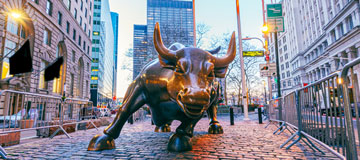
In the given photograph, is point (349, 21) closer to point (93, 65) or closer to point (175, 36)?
point (175, 36)

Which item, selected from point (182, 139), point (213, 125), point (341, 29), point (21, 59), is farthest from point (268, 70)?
point (341, 29)

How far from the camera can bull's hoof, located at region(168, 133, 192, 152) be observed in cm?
314

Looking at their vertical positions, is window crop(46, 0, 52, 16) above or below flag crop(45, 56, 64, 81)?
above

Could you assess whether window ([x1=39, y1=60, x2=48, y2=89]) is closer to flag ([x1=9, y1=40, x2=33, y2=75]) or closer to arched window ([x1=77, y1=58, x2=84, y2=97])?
flag ([x1=9, y1=40, x2=33, y2=75])

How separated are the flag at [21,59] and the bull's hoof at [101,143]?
1254 cm

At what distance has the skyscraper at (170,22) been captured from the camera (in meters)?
22.6

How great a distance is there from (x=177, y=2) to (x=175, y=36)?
9.75 meters

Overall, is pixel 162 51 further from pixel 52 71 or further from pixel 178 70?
pixel 52 71

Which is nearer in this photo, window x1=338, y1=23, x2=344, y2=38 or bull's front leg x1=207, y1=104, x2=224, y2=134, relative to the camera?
bull's front leg x1=207, y1=104, x2=224, y2=134

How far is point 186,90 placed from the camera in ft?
7.69

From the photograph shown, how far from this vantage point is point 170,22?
2488cm

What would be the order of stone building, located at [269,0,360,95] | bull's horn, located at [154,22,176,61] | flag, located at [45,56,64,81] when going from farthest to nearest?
1. stone building, located at [269,0,360,95]
2. flag, located at [45,56,64,81]
3. bull's horn, located at [154,22,176,61]

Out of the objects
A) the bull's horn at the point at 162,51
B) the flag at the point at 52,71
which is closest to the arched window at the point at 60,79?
the flag at the point at 52,71

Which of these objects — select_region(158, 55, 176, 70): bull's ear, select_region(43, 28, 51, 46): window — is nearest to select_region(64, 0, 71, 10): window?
select_region(43, 28, 51, 46): window
